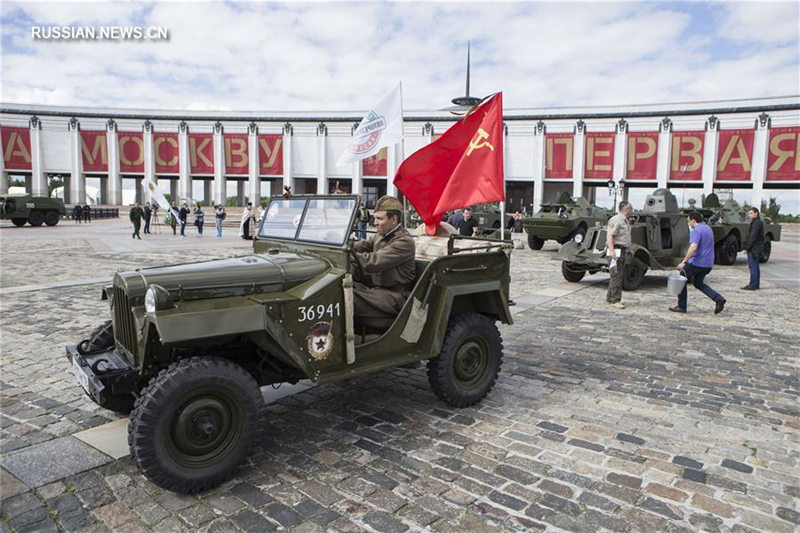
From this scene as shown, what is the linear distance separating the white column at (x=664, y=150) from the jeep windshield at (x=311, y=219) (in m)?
45.2

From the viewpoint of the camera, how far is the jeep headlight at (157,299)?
3346 millimetres

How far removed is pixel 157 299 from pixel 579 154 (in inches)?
1866

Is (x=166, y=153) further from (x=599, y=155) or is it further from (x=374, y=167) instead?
(x=599, y=155)

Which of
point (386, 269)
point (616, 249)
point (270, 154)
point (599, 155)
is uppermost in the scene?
point (270, 154)

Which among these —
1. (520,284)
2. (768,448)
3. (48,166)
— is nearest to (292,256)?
(768,448)

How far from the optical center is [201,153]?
53312mm

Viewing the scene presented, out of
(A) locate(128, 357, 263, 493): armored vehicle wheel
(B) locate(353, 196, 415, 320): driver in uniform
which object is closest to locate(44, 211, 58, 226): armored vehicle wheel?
(B) locate(353, 196, 415, 320): driver in uniform

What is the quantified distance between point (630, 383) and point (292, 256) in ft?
12.0

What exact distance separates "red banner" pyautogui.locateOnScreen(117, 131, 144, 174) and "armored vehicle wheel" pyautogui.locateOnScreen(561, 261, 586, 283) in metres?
50.0

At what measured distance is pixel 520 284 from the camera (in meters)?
12.8

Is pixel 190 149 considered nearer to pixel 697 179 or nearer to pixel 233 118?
pixel 233 118

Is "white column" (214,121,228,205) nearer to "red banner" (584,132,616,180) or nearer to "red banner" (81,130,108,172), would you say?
"red banner" (81,130,108,172)

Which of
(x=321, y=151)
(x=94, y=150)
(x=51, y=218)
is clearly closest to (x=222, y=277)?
(x=51, y=218)

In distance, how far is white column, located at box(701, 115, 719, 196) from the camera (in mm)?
42562
